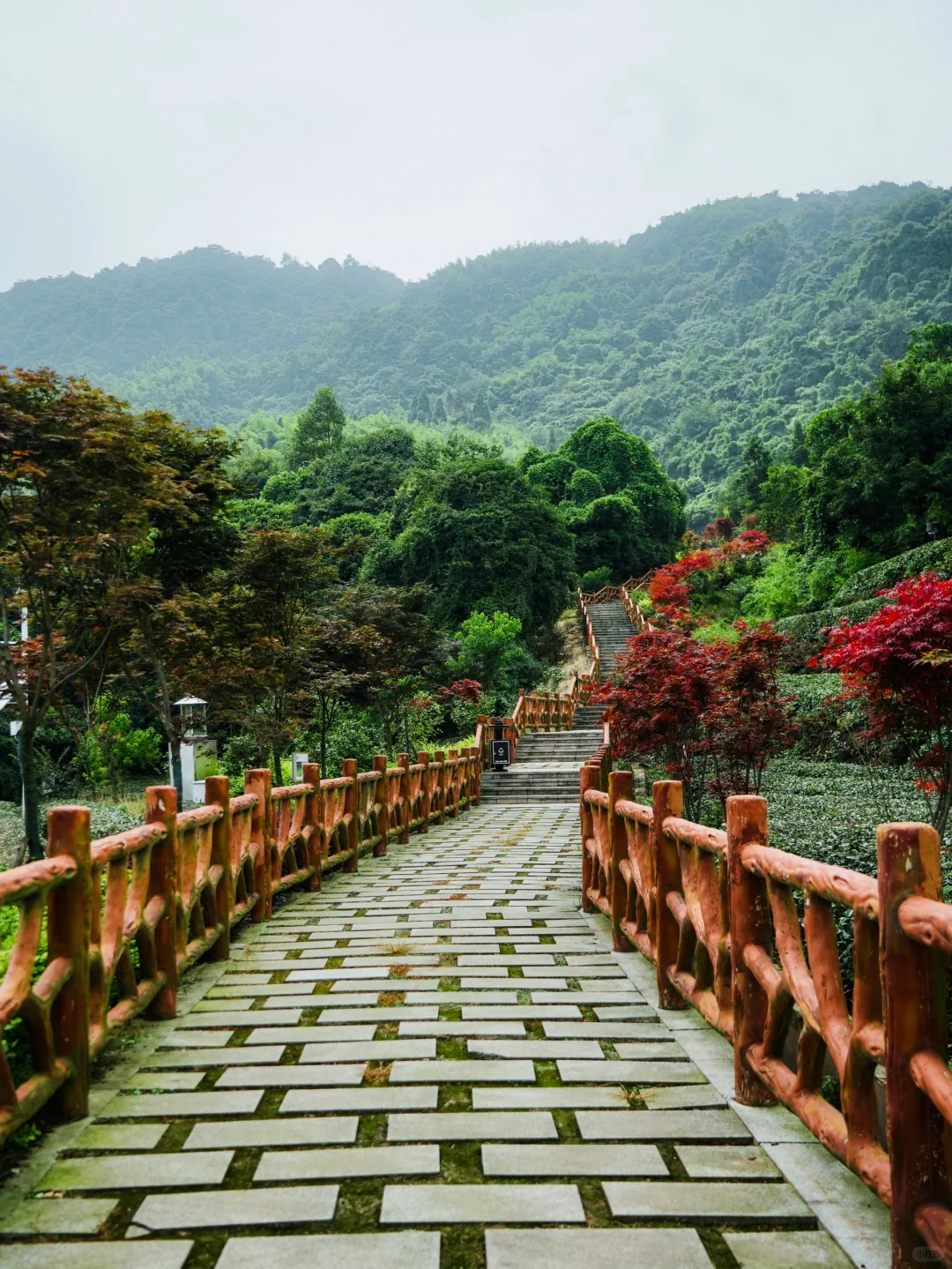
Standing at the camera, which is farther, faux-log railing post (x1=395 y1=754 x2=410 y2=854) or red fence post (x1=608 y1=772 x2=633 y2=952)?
faux-log railing post (x1=395 y1=754 x2=410 y2=854)

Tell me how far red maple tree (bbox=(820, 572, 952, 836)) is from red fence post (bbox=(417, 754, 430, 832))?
20.0ft

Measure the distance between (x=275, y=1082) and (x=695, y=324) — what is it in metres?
118

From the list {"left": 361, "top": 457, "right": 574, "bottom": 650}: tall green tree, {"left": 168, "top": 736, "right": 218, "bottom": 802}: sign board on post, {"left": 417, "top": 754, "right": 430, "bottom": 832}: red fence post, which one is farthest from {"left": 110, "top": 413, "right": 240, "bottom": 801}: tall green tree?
{"left": 361, "top": 457, "right": 574, "bottom": 650}: tall green tree

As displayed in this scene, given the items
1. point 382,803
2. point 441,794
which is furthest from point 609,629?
point 382,803

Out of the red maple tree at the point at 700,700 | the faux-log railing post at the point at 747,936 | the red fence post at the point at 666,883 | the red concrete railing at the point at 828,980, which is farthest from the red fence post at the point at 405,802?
the faux-log railing post at the point at 747,936

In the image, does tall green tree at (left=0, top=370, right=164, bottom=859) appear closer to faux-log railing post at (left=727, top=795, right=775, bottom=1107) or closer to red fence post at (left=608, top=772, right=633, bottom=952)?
red fence post at (left=608, top=772, right=633, bottom=952)

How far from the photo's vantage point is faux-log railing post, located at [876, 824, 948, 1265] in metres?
1.78

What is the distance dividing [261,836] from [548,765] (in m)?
13.9

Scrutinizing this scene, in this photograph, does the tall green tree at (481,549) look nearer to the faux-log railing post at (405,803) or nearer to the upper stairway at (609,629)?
the upper stairway at (609,629)

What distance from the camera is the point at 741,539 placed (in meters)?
35.9

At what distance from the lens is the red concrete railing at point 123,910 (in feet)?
8.38

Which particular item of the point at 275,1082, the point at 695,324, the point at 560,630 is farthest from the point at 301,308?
the point at 275,1082

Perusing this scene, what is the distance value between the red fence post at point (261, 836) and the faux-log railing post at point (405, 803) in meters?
4.64

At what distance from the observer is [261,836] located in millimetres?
5801
